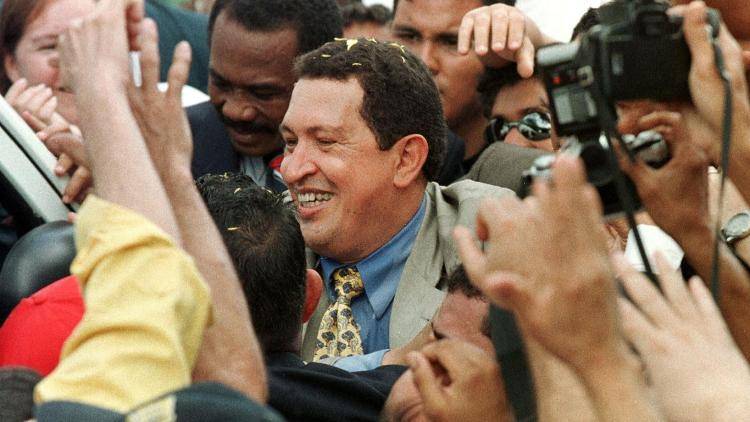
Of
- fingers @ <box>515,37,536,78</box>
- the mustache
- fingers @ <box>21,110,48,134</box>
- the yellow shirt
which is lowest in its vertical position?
the mustache

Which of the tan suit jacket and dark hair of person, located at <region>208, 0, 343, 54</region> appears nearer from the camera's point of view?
the tan suit jacket

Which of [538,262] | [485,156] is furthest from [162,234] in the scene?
[485,156]

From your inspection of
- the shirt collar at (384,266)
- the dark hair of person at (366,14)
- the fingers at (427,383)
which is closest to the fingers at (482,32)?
the shirt collar at (384,266)

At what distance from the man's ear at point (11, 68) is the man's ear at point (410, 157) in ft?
4.67

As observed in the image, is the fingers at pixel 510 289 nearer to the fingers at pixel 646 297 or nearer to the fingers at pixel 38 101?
the fingers at pixel 646 297

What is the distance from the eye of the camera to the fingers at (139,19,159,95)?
2.10m

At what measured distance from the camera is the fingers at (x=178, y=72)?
2.12 m

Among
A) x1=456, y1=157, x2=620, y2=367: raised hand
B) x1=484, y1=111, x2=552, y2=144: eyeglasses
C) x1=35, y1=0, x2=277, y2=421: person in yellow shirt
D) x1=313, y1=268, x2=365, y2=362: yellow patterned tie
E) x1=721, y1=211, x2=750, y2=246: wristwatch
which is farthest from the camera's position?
x1=484, y1=111, x2=552, y2=144: eyeglasses

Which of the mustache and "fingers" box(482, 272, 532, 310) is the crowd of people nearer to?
"fingers" box(482, 272, 532, 310)

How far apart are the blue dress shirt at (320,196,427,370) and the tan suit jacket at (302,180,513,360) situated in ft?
0.14

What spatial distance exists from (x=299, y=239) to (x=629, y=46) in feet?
3.46

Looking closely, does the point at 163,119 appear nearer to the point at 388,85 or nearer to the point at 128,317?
the point at 128,317

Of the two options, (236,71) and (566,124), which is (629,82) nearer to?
(566,124)

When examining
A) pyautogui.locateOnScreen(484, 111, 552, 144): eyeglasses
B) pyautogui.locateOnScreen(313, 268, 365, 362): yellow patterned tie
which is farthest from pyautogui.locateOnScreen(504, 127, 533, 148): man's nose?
pyautogui.locateOnScreen(313, 268, 365, 362): yellow patterned tie
